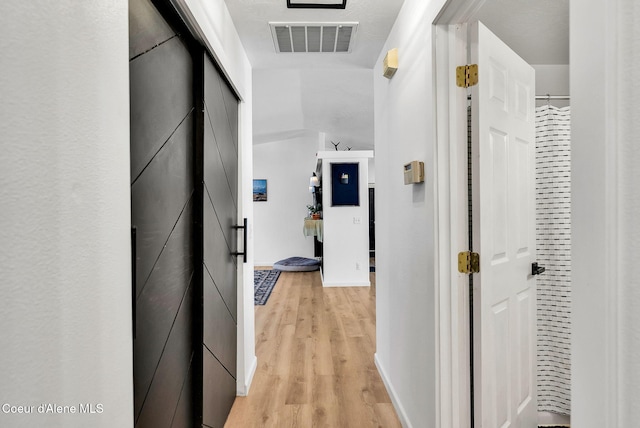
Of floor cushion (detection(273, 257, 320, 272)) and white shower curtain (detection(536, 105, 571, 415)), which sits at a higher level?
white shower curtain (detection(536, 105, 571, 415))

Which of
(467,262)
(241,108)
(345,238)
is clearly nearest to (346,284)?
(345,238)

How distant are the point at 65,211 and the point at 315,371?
8.20ft

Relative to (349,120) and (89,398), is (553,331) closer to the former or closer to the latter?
(89,398)

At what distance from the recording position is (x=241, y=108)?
2.61 meters

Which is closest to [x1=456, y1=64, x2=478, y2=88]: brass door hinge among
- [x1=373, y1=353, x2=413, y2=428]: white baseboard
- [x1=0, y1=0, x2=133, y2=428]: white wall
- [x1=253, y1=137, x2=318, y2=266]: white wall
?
[x1=0, y1=0, x2=133, y2=428]: white wall

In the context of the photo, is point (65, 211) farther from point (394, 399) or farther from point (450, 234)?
point (394, 399)

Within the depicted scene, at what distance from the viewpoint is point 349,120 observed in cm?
670

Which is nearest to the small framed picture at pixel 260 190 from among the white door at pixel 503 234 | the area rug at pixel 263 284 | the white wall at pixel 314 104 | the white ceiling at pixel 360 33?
the white wall at pixel 314 104

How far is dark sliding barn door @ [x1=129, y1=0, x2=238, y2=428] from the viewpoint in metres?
1.14

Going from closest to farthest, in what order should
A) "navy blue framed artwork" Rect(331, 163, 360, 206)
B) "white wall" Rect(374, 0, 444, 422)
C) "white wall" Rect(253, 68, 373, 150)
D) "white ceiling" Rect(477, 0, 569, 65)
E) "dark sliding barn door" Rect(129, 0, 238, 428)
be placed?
"dark sliding barn door" Rect(129, 0, 238, 428) → "white wall" Rect(374, 0, 444, 422) → "white ceiling" Rect(477, 0, 569, 65) → "white wall" Rect(253, 68, 373, 150) → "navy blue framed artwork" Rect(331, 163, 360, 206)

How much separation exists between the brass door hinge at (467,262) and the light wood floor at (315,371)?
3.74ft

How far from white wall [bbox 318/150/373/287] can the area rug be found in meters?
0.93

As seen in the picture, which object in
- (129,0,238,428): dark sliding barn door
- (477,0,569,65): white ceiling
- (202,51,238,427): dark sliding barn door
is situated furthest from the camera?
(477,0,569,65): white ceiling

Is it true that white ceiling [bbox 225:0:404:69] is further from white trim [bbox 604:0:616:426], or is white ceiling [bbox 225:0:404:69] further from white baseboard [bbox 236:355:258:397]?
white baseboard [bbox 236:355:258:397]
